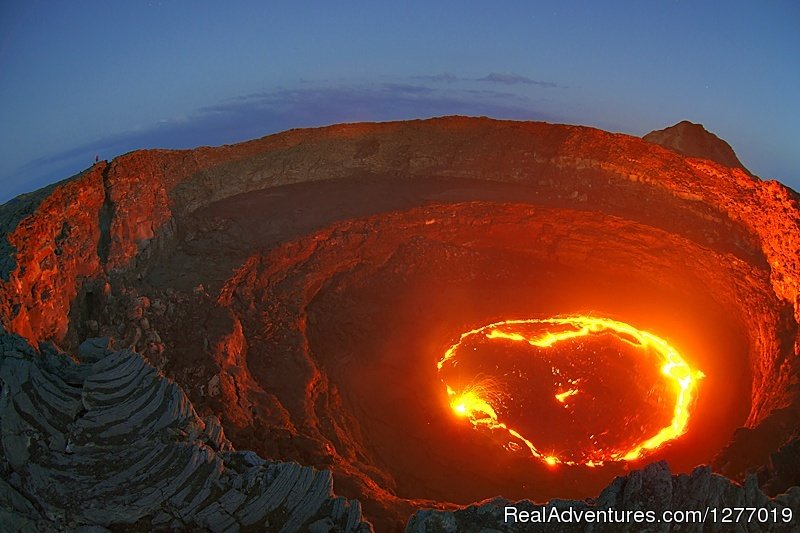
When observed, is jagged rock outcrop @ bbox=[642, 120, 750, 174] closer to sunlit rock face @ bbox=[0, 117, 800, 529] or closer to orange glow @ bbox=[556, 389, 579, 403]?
sunlit rock face @ bbox=[0, 117, 800, 529]

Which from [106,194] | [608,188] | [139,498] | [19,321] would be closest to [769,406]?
[608,188]

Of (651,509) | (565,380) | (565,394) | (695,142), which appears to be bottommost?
(565,394)

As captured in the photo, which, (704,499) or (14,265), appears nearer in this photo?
(704,499)

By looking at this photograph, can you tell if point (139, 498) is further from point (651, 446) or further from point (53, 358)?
point (651, 446)

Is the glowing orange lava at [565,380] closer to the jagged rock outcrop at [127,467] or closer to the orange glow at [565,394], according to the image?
the orange glow at [565,394]

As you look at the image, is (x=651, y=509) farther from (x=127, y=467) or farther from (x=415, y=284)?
(x=415, y=284)

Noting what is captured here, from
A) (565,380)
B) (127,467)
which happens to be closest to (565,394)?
(565,380)
